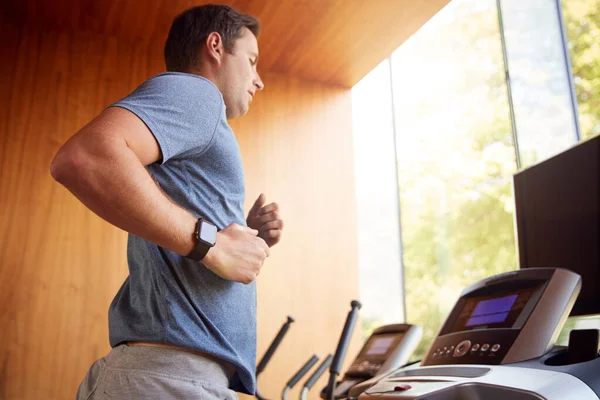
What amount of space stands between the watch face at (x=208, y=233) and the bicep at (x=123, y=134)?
0.15 metres

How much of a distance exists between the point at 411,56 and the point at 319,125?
5.44ft

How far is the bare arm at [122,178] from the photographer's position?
93cm

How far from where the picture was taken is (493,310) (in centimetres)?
116

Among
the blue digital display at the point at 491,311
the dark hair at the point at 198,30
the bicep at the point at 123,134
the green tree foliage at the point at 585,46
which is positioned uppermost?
the green tree foliage at the point at 585,46

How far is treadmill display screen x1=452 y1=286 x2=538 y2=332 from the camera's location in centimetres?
109

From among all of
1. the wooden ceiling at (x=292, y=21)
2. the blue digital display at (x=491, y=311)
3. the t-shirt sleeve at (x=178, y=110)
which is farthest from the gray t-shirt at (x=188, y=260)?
the wooden ceiling at (x=292, y=21)

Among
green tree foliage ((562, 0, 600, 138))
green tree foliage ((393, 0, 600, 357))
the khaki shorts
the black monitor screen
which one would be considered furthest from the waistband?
green tree foliage ((393, 0, 600, 357))

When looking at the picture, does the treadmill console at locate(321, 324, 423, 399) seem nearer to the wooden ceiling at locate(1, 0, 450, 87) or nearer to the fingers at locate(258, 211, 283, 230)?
the fingers at locate(258, 211, 283, 230)

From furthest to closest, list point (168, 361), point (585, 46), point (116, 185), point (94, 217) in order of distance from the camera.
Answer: point (585, 46), point (94, 217), point (168, 361), point (116, 185)

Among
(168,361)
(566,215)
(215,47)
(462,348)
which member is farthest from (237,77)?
(566,215)

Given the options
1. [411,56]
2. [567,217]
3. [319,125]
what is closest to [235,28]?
[567,217]

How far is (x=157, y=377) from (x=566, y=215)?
116 cm

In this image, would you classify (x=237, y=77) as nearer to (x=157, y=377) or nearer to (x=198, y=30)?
(x=198, y=30)

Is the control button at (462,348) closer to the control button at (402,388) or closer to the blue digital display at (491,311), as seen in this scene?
the blue digital display at (491,311)
